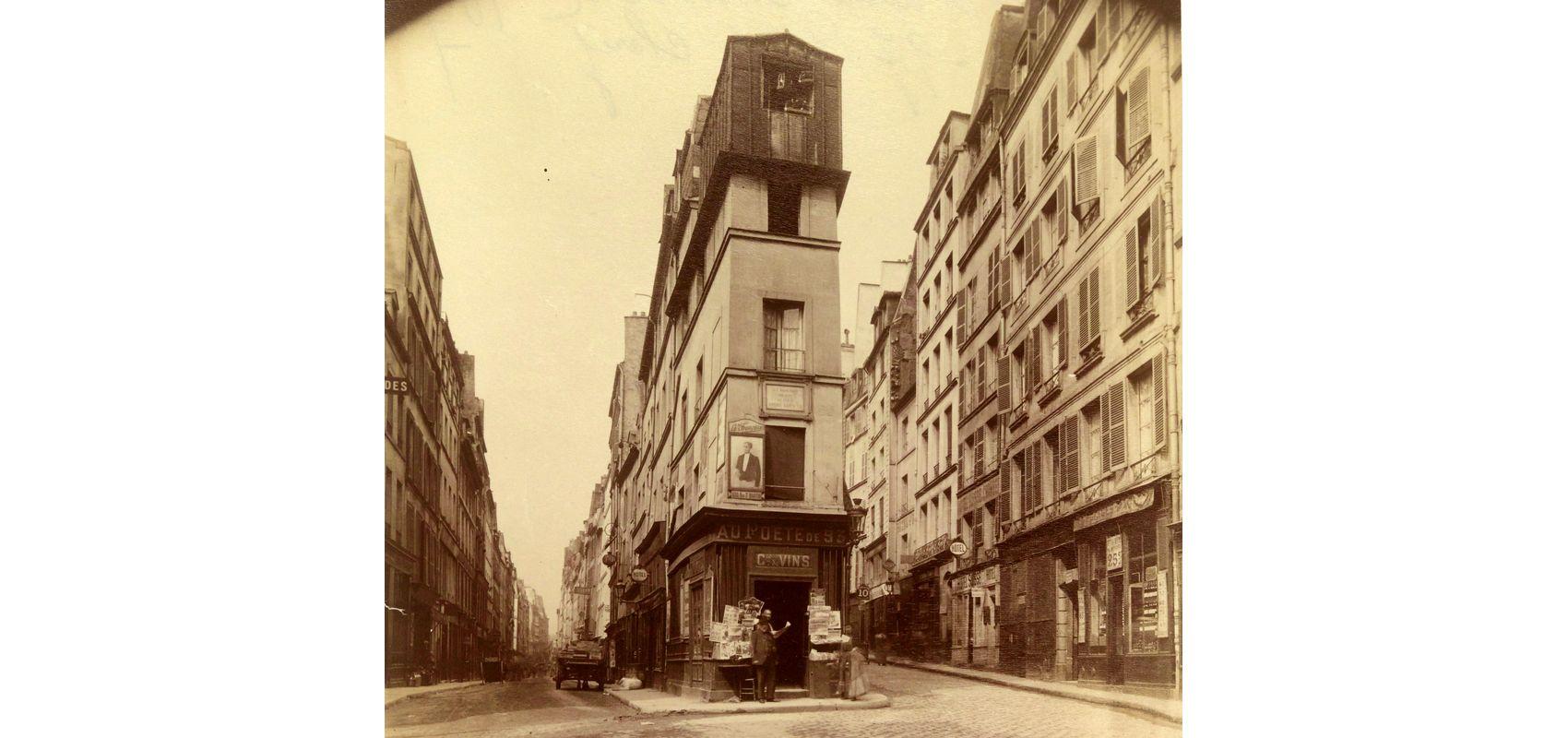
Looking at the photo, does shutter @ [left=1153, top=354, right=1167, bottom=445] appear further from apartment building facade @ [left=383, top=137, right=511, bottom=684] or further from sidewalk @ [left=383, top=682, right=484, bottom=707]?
sidewalk @ [left=383, top=682, right=484, bottom=707]

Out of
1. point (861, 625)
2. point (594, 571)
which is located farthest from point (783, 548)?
point (594, 571)

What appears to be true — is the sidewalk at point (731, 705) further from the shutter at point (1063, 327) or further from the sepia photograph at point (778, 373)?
the shutter at point (1063, 327)

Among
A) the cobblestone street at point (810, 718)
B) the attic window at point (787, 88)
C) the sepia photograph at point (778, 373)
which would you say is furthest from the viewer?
the attic window at point (787, 88)

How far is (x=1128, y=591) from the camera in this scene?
5832 millimetres

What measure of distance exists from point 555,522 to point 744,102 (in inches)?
73.2

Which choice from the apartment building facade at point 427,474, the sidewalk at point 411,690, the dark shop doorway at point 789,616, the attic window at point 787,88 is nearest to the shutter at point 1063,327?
the attic window at point 787,88

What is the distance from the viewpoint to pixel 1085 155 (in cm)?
599

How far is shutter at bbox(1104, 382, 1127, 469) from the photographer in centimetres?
585

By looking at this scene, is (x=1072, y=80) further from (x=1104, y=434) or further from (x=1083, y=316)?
(x=1104, y=434)

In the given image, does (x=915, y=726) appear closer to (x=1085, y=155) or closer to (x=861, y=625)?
(x=861, y=625)

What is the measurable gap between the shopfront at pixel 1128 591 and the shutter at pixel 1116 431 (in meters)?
0.16

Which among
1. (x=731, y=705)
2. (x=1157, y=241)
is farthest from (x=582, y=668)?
(x=1157, y=241)

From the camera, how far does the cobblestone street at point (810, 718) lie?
213 inches

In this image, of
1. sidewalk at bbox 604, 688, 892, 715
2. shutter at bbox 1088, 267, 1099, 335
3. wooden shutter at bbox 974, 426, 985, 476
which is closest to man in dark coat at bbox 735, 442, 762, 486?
sidewalk at bbox 604, 688, 892, 715
